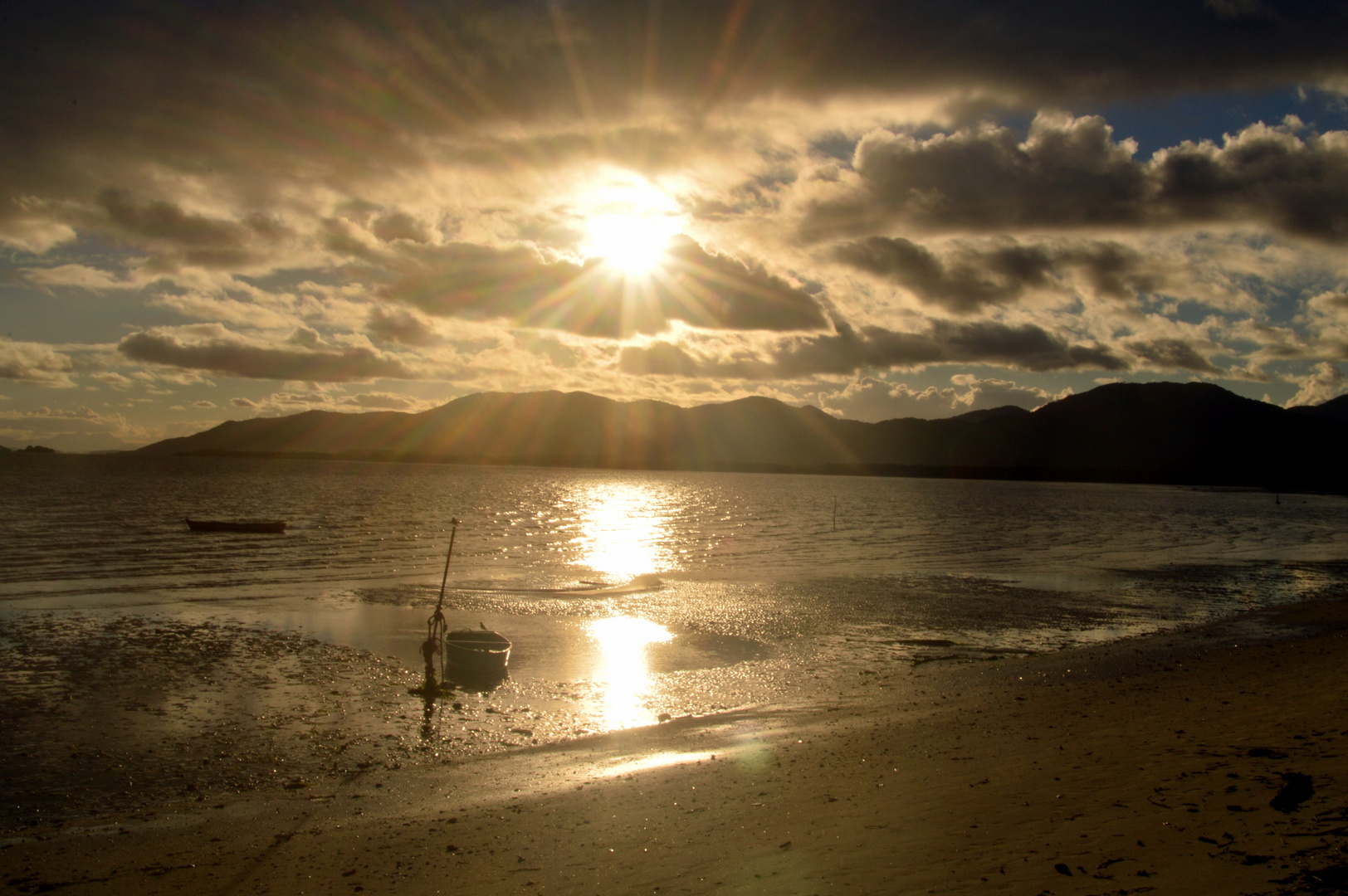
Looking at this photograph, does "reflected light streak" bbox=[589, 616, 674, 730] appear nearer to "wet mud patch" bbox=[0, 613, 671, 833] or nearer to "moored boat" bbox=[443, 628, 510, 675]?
"wet mud patch" bbox=[0, 613, 671, 833]

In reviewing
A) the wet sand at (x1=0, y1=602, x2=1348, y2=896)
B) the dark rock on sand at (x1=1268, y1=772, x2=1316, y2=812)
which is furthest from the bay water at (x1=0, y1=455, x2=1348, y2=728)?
the dark rock on sand at (x1=1268, y1=772, x2=1316, y2=812)

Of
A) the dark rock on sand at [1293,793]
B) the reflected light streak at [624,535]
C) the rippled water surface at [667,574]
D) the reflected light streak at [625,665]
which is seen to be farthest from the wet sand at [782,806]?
the reflected light streak at [624,535]

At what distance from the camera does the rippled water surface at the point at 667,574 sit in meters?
27.1

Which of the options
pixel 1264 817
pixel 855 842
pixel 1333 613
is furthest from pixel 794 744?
pixel 1333 613

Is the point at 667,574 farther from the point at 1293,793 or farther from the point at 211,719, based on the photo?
the point at 1293,793

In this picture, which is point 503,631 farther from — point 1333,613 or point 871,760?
point 1333,613

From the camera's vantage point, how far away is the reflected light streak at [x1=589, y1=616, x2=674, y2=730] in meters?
17.8

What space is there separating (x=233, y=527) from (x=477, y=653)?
4797 cm

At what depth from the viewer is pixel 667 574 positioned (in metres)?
42.9

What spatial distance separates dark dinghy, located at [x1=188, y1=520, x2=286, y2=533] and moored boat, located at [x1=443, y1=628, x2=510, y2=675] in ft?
149

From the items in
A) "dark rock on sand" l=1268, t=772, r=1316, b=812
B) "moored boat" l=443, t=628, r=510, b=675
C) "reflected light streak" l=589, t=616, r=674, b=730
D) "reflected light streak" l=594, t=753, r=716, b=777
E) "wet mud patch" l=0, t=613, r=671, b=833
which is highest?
"dark rock on sand" l=1268, t=772, r=1316, b=812

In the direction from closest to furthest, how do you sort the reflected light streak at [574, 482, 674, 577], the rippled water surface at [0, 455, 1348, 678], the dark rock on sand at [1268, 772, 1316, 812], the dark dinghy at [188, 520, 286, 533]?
the dark rock on sand at [1268, 772, 1316, 812]
the rippled water surface at [0, 455, 1348, 678]
the reflected light streak at [574, 482, 674, 577]
the dark dinghy at [188, 520, 286, 533]

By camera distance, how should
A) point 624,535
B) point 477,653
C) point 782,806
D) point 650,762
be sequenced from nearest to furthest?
1. point 782,806
2. point 650,762
3. point 477,653
4. point 624,535

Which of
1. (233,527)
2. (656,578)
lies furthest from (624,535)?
(233,527)
